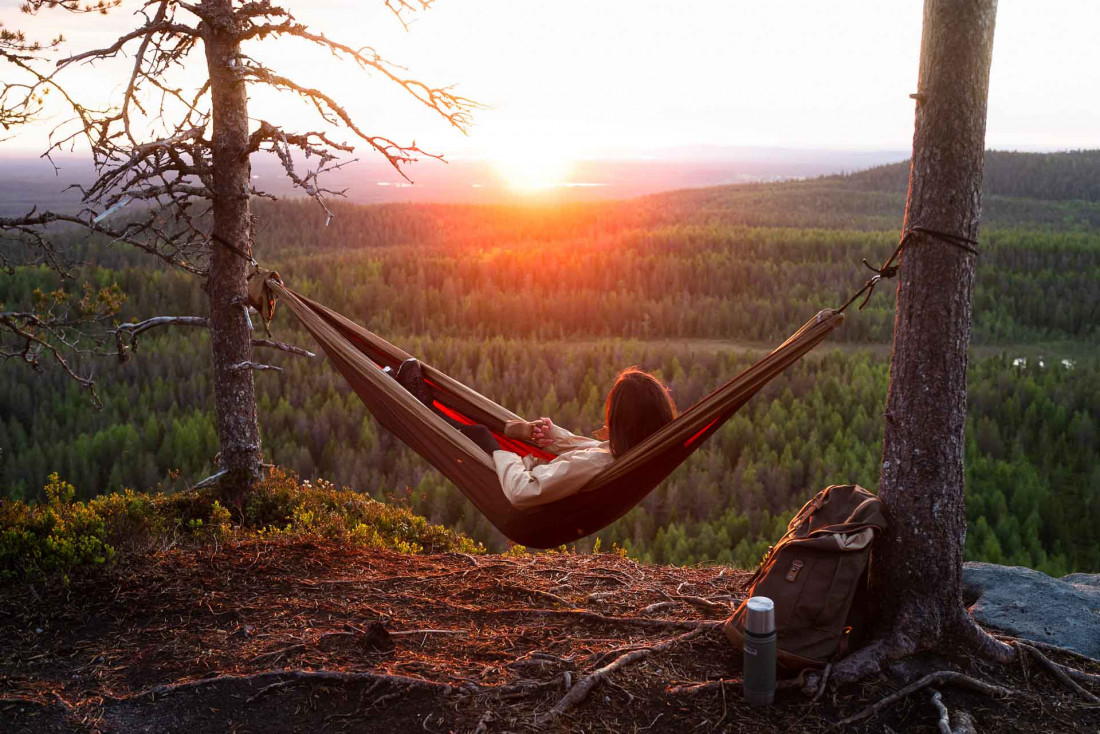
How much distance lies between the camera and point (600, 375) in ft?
38.6

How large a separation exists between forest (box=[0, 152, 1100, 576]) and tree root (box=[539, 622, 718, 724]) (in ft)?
8.58

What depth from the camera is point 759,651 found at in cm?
296

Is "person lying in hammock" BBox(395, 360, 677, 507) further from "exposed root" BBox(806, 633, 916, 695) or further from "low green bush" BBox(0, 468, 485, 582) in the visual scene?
"low green bush" BBox(0, 468, 485, 582)

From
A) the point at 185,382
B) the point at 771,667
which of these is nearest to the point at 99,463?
the point at 185,382

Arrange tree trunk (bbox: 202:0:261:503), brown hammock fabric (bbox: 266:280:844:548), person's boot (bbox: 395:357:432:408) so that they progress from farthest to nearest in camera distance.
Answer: tree trunk (bbox: 202:0:261:503)
person's boot (bbox: 395:357:432:408)
brown hammock fabric (bbox: 266:280:844:548)

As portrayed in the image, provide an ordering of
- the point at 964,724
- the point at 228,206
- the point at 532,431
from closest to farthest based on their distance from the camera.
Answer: the point at 964,724 → the point at 532,431 → the point at 228,206

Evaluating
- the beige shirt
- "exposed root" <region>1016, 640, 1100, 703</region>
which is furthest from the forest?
"exposed root" <region>1016, 640, 1100, 703</region>

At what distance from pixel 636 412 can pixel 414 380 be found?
1.54 meters

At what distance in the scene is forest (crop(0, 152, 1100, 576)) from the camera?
7.94 meters

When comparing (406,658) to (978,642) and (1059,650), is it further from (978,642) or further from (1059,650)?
(1059,650)

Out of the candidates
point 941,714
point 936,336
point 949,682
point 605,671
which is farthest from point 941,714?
point 936,336

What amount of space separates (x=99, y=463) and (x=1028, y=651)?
29.3 ft

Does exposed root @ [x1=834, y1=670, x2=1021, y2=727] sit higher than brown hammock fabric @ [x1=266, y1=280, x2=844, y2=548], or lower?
lower

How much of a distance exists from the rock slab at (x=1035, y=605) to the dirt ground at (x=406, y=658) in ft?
1.47
